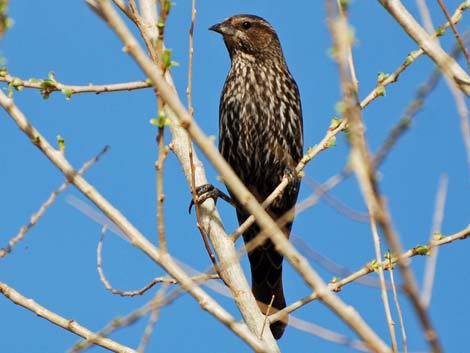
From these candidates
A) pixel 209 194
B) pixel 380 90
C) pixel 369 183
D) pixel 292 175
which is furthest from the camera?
pixel 292 175

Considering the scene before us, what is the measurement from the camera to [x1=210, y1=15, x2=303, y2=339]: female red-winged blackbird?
5.82m

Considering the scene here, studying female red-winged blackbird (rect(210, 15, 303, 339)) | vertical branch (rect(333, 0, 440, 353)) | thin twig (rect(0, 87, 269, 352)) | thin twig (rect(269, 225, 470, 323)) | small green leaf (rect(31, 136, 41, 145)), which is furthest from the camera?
female red-winged blackbird (rect(210, 15, 303, 339))

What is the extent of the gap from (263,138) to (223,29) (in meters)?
1.09

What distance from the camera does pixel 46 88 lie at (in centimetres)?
371

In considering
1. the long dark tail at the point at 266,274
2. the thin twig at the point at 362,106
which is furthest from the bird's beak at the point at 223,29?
the thin twig at the point at 362,106

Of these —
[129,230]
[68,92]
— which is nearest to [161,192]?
[129,230]

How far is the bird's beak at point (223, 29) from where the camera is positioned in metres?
6.36

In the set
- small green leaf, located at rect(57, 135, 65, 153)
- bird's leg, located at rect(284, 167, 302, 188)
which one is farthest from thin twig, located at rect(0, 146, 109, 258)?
bird's leg, located at rect(284, 167, 302, 188)

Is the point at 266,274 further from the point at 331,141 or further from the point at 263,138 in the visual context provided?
the point at 331,141

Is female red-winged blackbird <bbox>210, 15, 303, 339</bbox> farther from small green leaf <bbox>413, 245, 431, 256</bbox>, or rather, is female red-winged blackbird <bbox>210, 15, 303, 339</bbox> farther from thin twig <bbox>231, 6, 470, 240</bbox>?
small green leaf <bbox>413, 245, 431, 256</bbox>

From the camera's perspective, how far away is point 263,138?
229 inches

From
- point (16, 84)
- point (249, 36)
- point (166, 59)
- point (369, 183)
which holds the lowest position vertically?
point (369, 183)

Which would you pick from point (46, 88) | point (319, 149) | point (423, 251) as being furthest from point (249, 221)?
point (46, 88)

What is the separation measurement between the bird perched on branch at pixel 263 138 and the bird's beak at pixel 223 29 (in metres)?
0.30
